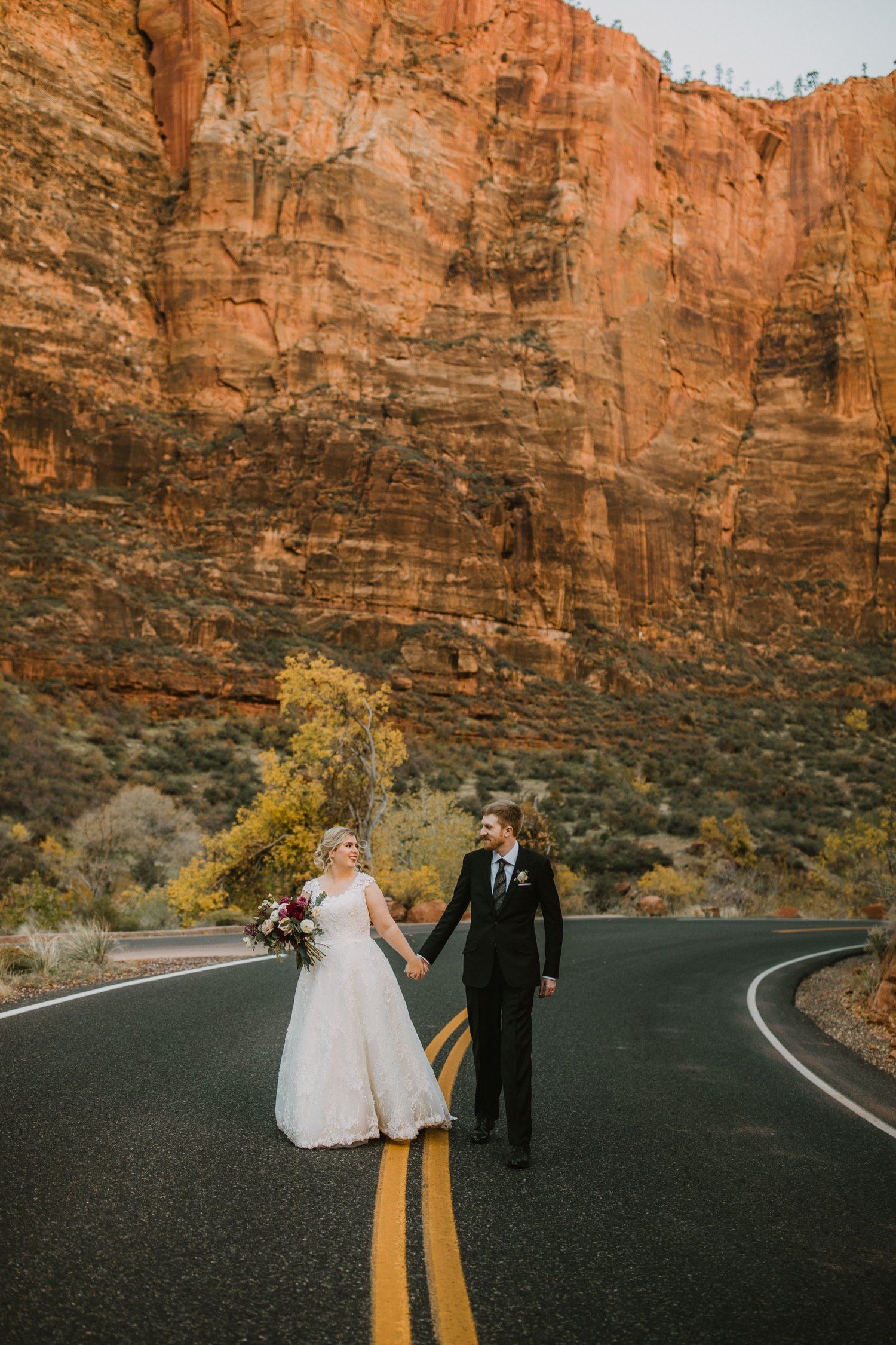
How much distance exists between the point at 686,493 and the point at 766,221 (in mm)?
26730

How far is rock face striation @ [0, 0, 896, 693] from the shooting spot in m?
52.9

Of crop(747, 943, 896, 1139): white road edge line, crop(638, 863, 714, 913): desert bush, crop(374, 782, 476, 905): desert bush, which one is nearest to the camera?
crop(747, 943, 896, 1139): white road edge line

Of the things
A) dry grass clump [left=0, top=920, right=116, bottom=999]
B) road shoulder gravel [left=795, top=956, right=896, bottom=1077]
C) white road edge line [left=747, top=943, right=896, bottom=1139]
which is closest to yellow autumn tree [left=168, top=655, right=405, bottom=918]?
dry grass clump [left=0, top=920, right=116, bottom=999]

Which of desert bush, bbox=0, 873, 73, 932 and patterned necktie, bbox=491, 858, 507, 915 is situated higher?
patterned necktie, bbox=491, 858, 507, 915

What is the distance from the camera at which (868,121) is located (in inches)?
3263

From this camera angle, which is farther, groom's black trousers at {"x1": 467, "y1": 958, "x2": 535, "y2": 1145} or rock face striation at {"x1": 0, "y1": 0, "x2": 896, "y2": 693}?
rock face striation at {"x1": 0, "y1": 0, "x2": 896, "y2": 693}

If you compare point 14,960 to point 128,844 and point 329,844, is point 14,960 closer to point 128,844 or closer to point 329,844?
point 329,844

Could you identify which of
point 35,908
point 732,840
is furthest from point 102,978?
point 732,840

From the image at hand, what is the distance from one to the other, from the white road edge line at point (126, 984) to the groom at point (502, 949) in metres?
4.14

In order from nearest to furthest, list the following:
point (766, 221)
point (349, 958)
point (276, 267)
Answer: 1. point (349, 958)
2. point (276, 267)
3. point (766, 221)

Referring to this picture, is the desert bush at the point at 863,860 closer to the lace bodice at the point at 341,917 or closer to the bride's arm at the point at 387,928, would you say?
the bride's arm at the point at 387,928

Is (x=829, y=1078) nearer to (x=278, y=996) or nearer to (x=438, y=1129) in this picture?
(x=438, y=1129)

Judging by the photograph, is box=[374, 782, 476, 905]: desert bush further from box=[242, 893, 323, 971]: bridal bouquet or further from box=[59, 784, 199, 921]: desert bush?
box=[242, 893, 323, 971]: bridal bouquet

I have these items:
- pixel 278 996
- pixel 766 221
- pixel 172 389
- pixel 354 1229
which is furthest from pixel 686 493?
pixel 354 1229
